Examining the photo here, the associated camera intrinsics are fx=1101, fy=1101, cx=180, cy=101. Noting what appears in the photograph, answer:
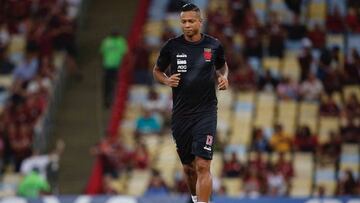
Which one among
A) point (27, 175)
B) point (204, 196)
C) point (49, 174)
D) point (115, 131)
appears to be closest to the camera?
point (204, 196)

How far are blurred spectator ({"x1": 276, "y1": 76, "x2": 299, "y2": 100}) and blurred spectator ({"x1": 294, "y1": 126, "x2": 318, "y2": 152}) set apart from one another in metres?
1.49

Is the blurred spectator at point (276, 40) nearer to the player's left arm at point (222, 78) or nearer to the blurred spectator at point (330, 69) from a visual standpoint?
the blurred spectator at point (330, 69)

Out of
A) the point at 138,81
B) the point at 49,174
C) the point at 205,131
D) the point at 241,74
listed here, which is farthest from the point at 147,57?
the point at 205,131

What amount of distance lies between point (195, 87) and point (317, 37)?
48.2ft

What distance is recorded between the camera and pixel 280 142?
24.5 metres

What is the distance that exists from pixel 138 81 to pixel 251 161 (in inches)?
186

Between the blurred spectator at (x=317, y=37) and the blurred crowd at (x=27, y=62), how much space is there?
6252mm

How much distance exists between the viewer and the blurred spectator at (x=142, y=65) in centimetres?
2745

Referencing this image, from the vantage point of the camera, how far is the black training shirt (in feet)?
41.4

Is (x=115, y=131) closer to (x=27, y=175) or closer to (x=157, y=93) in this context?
(x=157, y=93)

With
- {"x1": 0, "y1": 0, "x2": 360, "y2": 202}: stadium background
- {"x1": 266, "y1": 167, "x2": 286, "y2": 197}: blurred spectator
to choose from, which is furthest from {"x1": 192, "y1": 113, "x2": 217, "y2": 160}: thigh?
{"x1": 266, "y1": 167, "x2": 286, "y2": 197}: blurred spectator

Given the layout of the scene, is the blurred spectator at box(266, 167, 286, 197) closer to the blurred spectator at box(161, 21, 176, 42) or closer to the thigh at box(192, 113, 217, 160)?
the blurred spectator at box(161, 21, 176, 42)

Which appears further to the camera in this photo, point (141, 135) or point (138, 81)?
point (138, 81)

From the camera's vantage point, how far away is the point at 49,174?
2486 centimetres
